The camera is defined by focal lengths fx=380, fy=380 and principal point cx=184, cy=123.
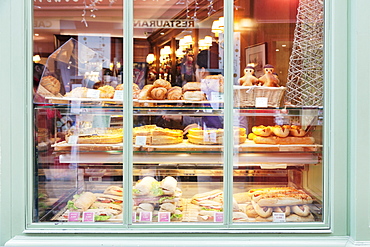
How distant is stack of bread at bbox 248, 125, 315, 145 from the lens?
9.63ft

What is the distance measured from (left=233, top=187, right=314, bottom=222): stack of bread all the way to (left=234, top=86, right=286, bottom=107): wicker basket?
69 centimetres

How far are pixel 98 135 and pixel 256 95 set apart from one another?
1266mm

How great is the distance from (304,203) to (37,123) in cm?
201

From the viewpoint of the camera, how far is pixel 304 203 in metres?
2.85

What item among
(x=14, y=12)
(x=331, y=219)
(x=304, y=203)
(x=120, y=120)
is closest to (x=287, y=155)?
(x=304, y=203)

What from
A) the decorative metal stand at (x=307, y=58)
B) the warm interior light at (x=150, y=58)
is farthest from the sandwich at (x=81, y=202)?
the decorative metal stand at (x=307, y=58)

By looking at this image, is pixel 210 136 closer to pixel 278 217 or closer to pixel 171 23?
pixel 278 217

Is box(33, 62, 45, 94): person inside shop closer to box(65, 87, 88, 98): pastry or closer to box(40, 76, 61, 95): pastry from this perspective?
box(40, 76, 61, 95): pastry

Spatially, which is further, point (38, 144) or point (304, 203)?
point (304, 203)

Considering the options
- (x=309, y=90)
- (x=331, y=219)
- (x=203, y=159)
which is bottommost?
(x=331, y=219)

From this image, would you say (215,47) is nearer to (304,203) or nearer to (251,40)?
(251,40)

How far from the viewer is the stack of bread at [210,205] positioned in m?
2.69
